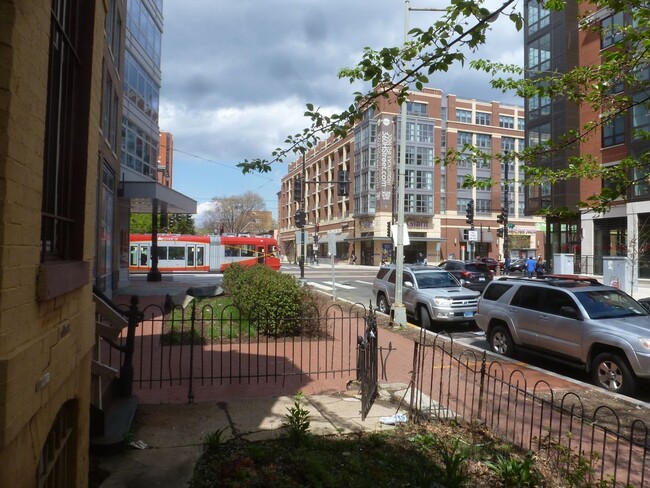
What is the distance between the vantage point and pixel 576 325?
7.86m

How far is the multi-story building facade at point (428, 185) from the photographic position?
2381 inches

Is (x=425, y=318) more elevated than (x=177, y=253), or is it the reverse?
(x=177, y=253)

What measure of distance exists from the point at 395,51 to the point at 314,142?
1192mm

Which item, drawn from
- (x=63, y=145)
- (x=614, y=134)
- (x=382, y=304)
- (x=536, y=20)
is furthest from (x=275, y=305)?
(x=536, y=20)

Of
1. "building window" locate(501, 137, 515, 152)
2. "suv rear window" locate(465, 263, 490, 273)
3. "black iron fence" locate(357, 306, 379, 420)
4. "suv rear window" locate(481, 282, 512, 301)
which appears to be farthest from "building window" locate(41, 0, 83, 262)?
"building window" locate(501, 137, 515, 152)

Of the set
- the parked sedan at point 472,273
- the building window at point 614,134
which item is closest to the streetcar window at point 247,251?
the parked sedan at point 472,273

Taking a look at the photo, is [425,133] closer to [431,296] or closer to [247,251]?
[247,251]

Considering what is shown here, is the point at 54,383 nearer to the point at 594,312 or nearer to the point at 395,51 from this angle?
the point at 395,51

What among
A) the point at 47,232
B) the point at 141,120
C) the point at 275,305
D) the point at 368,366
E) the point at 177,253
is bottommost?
the point at 368,366

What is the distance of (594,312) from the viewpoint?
311 inches

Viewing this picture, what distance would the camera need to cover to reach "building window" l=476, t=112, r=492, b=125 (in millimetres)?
70188

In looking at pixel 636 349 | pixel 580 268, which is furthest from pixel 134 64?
pixel 580 268

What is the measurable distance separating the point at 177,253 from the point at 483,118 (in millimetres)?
51664

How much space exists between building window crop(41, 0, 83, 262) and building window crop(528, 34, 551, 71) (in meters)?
34.3
